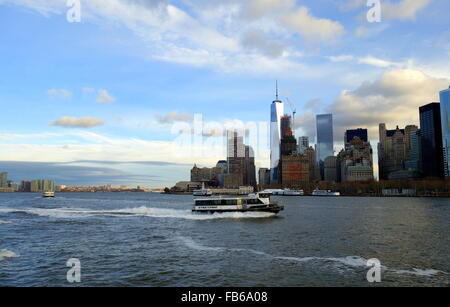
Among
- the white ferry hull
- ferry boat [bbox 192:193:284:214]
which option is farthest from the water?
ferry boat [bbox 192:193:284:214]

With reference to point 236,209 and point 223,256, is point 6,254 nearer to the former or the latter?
point 223,256

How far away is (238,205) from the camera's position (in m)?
81.9

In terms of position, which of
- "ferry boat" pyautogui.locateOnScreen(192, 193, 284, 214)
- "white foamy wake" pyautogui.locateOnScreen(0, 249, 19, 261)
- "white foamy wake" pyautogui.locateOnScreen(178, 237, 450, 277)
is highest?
"ferry boat" pyautogui.locateOnScreen(192, 193, 284, 214)

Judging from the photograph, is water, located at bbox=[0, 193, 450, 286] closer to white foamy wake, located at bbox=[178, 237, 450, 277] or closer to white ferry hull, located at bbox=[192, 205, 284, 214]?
white foamy wake, located at bbox=[178, 237, 450, 277]

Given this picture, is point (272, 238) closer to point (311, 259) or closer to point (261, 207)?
A: point (311, 259)

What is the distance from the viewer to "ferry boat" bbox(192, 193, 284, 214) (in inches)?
3159

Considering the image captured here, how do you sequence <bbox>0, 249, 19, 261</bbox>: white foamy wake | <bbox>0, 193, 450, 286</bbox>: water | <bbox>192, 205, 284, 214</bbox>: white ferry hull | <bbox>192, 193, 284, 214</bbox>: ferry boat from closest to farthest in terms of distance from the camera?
1. <bbox>0, 193, 450, 286</bbox>: water
2. <bbox>0, 249, 19, 261</bbox>: white foamy wake
3. <bbox>192, 205, 284, 214</bbox>: white ferry hull
4. <bbox>192, 193, 284, 214</bbox>: ferry boat

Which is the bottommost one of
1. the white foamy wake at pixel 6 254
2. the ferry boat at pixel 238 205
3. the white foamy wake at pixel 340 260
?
the white foamy wake at pixel 340 260

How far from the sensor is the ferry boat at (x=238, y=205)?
263 ft

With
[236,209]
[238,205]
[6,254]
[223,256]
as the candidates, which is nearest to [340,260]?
[223,256]

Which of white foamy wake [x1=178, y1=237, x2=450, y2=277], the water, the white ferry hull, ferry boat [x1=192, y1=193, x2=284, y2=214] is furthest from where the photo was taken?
ferry boat [x1=192, y1=193, x2=284, y2=214]

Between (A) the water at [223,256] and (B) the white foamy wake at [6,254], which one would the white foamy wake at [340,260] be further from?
(B) the white foamy wake at [6,254]

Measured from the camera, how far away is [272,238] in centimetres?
4738

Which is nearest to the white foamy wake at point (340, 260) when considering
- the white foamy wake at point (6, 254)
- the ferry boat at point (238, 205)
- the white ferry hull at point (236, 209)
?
the white foamy wake at point (6, 254)
